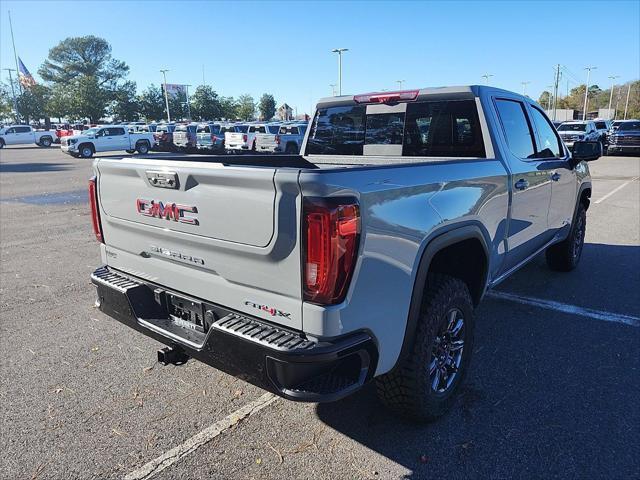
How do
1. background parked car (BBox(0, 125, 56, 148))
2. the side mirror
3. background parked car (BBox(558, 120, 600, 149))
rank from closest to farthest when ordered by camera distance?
the side mirror
background parked car (BBox(558, 120, 600, 149))
background parked car (BBox(0, 125, 56, 148))

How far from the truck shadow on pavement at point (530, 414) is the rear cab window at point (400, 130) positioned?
1642mm

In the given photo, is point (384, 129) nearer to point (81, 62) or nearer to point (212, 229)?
point (212, 229)

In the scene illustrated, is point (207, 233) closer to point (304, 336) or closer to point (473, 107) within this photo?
point (304, 336)

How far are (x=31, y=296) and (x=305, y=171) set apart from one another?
14.1 feet

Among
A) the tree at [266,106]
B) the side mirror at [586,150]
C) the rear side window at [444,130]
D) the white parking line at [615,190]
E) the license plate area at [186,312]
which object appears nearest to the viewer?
the license plate area at [186,312]

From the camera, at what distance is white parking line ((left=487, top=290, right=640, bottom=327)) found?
439 cm

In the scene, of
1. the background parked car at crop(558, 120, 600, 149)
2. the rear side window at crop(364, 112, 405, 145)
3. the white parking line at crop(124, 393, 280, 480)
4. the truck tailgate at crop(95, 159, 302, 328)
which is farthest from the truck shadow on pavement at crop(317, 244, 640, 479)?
the background parked car at crop(558, 120, 600, 149)

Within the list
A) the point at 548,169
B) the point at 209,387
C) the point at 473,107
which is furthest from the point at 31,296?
the point at 548,169

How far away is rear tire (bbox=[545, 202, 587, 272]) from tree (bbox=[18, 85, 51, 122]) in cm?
8949

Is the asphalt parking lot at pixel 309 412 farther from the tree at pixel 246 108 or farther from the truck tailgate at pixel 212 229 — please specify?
the tree at pixel 246 108

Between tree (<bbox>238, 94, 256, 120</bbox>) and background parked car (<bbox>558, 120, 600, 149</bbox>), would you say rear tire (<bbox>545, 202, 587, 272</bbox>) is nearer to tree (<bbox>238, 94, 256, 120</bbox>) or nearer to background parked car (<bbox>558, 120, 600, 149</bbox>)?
background parked car (<bbox>558, 120, 600, 149</bbox>)

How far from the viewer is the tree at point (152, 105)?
83438 millimetres

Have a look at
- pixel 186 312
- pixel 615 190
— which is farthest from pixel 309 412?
pixel 615 190

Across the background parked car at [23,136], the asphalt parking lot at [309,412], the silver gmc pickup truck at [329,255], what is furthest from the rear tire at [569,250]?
the background parked car at [23,136]
